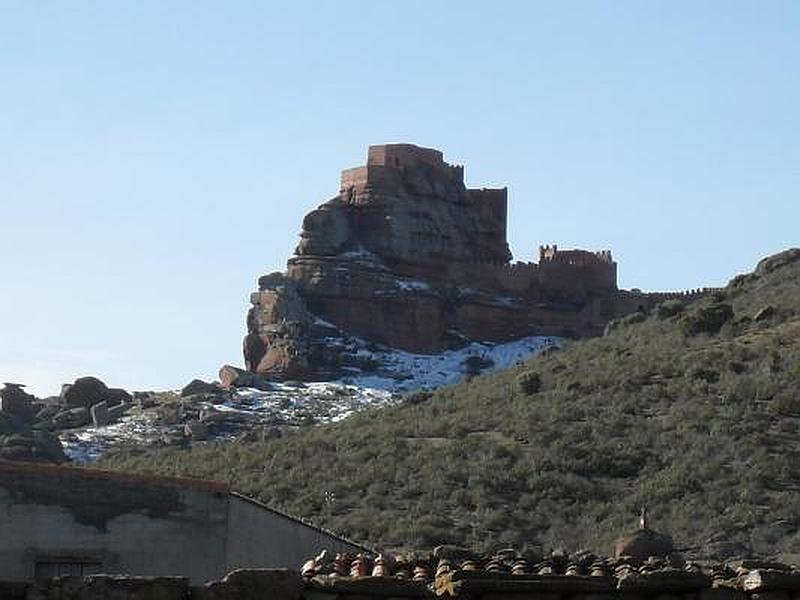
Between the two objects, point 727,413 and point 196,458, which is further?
point 196,458

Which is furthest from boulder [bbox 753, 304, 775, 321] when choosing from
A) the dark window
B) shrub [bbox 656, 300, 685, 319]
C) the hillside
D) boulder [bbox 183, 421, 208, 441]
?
the dark window

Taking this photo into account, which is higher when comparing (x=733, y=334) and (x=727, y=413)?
(x=733, y=334)

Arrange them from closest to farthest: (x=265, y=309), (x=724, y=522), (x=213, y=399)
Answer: (x=724, y=522)
(x=213, y=399)
(x=265, y=309)

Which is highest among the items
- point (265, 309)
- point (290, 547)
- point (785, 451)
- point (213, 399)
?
point (265, 309)

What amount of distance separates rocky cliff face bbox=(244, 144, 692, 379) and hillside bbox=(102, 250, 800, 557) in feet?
63.4

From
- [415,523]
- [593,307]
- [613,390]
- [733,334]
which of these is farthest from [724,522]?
[593,307]

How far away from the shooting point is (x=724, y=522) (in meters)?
35.2

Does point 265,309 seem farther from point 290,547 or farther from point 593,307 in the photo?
point 290,547

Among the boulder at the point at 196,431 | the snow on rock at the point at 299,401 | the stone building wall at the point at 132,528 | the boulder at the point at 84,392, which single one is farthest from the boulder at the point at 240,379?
the stone building wall at the point at 132,528

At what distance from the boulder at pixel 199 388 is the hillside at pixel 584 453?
12518 millimetres

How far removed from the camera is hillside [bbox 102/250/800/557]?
36.7 metres

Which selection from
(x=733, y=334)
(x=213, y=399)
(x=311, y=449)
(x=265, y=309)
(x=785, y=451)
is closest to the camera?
(x=785, y=451)

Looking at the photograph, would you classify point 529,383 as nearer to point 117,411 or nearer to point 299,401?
point 299,401

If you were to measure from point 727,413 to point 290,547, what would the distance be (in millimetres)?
28830
